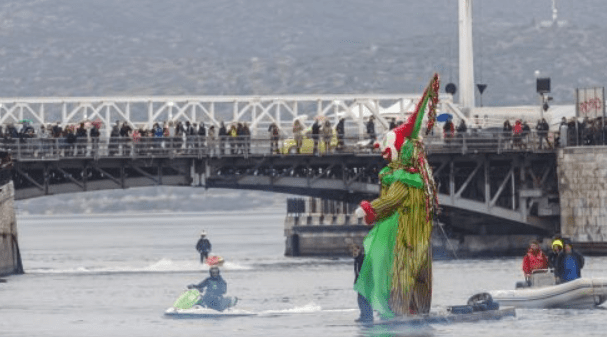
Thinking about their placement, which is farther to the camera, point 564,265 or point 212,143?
point 212,143

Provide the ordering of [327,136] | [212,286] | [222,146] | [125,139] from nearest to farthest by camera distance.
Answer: [212,286] < [125,139] < [327,136] < [222,146]

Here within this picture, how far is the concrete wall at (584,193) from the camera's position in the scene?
149 meters

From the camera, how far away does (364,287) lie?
87688mm

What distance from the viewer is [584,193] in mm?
149125

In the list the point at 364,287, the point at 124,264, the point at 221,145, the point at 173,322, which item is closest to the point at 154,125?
the point at 221,145

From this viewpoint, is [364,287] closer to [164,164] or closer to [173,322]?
[173,322]

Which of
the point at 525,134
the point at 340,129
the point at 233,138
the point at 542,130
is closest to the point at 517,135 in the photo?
the point at 525,134

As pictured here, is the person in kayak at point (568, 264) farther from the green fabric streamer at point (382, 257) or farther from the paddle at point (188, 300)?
the green fabric streamer at point (382, 257)

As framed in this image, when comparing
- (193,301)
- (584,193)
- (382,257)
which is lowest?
(193,301)

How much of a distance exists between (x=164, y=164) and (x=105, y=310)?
124 feet

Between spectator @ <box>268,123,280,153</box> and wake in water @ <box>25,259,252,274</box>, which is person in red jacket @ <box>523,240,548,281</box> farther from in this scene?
wake in water @ <box>25,259,252,274</box>

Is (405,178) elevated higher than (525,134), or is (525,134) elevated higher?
(525,134)

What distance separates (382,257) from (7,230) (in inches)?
1966

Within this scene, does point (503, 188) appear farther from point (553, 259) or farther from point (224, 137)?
point (553, 259)
